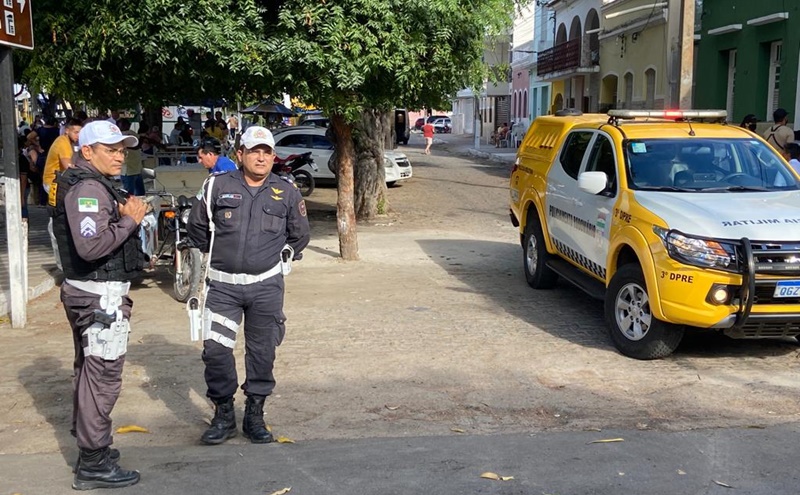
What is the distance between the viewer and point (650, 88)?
25.5 metres

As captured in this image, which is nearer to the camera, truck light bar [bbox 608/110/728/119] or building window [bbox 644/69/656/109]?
truck light bar [bbox 608/110/728/119]

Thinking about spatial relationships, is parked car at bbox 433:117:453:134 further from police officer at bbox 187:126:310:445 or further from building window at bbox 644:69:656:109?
police officer at bbox 187:126:310:445

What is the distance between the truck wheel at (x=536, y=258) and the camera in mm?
9062

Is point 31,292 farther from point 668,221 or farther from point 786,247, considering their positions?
point 786,247

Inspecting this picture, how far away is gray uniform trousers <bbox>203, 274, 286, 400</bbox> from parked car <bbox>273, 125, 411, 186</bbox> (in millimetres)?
16296

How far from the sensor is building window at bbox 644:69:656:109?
81.9 ft

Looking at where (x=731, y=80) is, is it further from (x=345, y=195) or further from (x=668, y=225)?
(x=668, y=225)

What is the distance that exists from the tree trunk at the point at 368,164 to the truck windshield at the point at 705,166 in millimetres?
7699

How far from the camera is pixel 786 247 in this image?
587cm

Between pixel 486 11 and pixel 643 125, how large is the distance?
274 cm

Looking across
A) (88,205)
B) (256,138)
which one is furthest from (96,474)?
(256,138)

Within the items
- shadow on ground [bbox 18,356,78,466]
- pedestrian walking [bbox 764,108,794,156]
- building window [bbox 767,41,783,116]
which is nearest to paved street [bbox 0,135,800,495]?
shadow on ground [bbox 18,356,78,466]

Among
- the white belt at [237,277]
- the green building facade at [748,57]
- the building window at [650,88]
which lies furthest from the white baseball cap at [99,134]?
the building window at [650,88]

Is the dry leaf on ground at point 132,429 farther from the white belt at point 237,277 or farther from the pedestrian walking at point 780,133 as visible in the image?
the pedestrian walking at point 780,133
